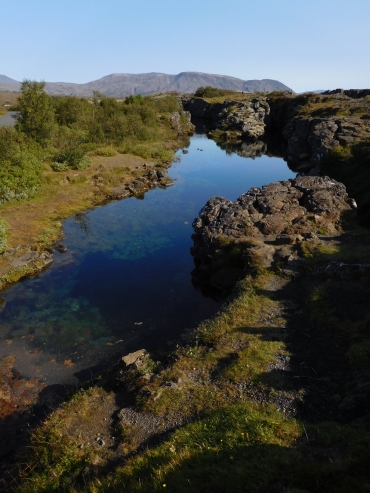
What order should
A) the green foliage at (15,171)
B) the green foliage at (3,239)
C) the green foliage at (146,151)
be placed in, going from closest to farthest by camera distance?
the green foliage at (3,239) < the green foliage at (15,171) < the green foliage at (146,151)

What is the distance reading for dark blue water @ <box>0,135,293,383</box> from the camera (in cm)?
2159

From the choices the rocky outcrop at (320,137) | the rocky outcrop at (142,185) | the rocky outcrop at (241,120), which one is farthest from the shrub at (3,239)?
the rocky outcrop at (241,120)

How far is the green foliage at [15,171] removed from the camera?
42125mm

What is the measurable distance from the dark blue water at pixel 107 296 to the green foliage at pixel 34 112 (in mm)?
21419

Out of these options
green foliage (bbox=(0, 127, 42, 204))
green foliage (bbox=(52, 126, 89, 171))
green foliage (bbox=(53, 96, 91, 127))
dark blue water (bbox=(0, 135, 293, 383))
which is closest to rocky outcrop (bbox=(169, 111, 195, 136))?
green foliage (bbox=(53, 96, 91, 127))

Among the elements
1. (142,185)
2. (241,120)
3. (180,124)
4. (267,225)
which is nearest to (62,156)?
(142,185)

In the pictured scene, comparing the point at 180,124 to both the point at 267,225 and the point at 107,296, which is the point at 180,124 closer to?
the point at 267,225

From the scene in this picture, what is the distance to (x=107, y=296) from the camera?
27203mm

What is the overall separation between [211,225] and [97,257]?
A: 1179cm

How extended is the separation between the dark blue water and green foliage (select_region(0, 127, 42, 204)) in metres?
8.12

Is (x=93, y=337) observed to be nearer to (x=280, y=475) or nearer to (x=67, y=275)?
(x=67, y=275)

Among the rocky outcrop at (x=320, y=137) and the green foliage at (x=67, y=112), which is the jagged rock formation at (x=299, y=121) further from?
the green foliage at (x=67, y=112)

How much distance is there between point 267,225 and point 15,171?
109 feet

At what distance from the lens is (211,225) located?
32938 millimetres
